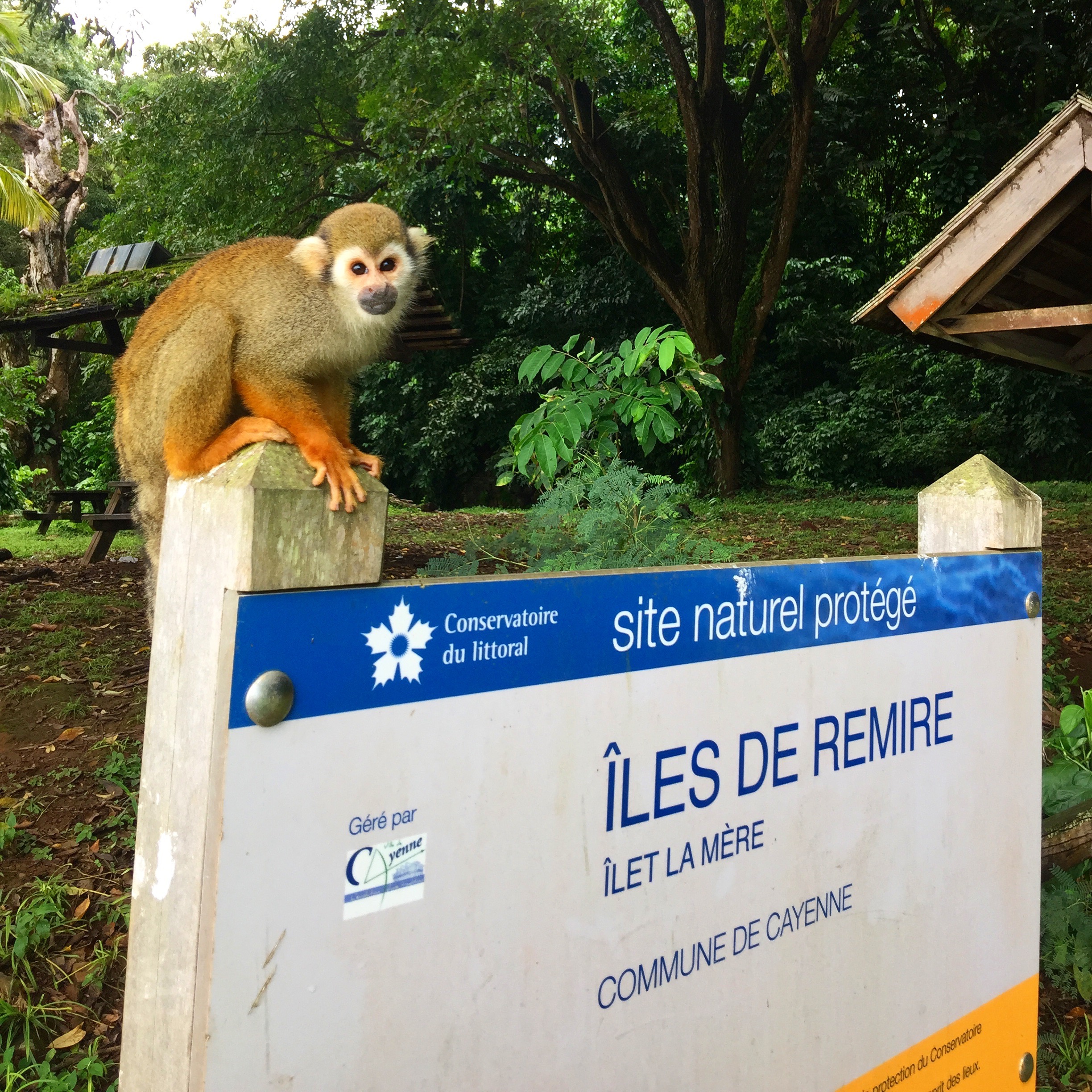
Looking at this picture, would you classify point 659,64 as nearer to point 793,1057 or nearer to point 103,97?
point 103,97

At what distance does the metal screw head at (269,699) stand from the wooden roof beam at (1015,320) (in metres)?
4.05

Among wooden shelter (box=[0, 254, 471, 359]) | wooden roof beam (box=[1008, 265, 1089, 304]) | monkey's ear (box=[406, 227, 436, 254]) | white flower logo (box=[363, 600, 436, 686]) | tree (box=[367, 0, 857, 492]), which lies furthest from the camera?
tree (box=[367, 0, 857, 492])

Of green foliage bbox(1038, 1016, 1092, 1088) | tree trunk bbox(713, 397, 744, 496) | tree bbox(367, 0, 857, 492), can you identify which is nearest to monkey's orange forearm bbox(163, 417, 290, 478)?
green foliage bbox(1038, 1016, 1092, 1088)

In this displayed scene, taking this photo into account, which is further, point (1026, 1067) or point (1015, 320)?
point (1015, 320)

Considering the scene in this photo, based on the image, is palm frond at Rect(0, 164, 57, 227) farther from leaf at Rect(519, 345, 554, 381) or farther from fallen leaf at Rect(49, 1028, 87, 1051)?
fallen leaf at Rect(49, 1028, 87, 1051)

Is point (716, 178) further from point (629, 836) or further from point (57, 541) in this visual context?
point (629, 836)

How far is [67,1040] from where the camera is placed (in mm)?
2244

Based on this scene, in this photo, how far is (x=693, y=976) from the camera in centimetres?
129

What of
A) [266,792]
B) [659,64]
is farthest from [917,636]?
[659,64]

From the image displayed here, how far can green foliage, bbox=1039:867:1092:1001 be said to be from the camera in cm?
273

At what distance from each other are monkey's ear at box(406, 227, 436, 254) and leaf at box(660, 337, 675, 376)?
90 centimetres

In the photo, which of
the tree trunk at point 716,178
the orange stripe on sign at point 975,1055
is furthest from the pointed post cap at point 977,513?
the tree trunk at point 716,178

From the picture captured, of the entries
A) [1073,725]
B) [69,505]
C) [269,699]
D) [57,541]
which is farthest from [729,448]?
[269,699]

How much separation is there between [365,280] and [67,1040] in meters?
1.94
